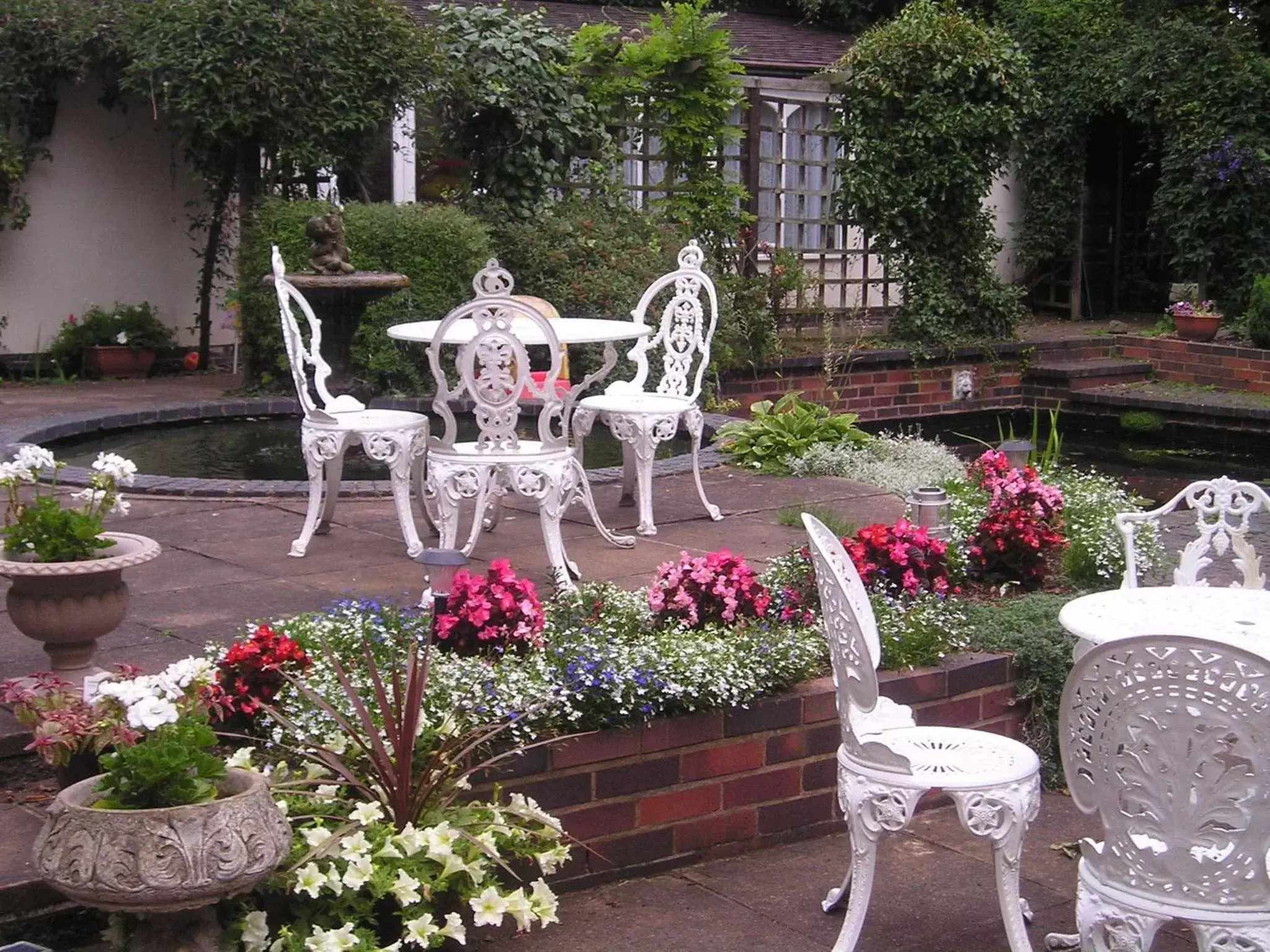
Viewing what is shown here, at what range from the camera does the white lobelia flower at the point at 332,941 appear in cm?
301

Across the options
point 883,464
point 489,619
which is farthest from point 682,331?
point 489,619

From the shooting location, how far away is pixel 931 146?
42.5 ft

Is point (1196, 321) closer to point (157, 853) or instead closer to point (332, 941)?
point (332, 941)

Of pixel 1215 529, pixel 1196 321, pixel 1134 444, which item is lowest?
pixel 1134 444

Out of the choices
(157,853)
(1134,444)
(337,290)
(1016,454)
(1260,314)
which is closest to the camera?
(157,853)

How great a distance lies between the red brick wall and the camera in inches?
147

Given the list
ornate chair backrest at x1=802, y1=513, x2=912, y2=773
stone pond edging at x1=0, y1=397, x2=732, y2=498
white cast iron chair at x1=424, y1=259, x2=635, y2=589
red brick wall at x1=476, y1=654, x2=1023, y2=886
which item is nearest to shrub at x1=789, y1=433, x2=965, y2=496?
stone pond edging at x1=0, y1=397, x2=732, y2=498

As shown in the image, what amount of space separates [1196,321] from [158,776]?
12.6 metres

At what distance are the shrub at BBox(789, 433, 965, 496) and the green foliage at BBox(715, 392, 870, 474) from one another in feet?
0.28

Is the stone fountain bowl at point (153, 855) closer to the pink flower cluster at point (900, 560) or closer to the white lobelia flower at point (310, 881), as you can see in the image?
the white lobelia flower at point (310, 881)

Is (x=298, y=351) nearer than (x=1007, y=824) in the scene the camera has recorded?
No

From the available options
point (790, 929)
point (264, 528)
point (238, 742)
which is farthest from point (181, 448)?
point (790, 929)

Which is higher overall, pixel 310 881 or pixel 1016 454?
pixel 1016 454

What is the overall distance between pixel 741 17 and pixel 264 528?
1189 cm
